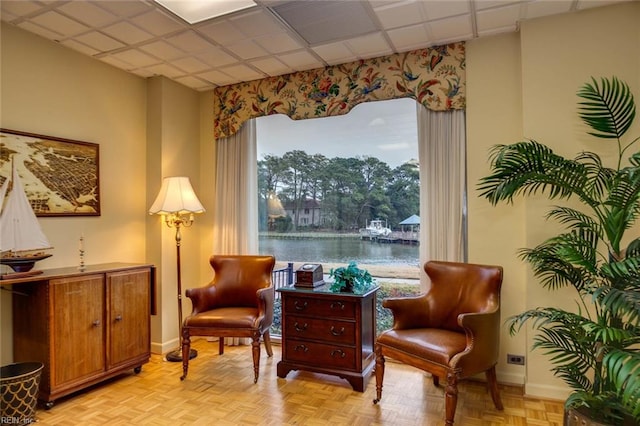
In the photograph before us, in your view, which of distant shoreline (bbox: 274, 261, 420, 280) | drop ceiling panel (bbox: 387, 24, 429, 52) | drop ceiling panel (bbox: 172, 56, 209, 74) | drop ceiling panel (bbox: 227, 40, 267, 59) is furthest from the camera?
distant shoreline (bbox: 274, 261, 420, 280)

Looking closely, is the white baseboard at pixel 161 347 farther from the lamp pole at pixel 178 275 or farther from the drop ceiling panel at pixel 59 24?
the drop ceiling panel at pixel 59 24

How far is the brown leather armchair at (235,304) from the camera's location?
10.3 ft

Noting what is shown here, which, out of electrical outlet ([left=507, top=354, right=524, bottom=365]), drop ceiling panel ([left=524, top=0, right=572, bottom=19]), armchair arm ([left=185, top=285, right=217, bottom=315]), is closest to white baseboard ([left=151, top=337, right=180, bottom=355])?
armchair arm ([left=185, top=285, right=217, bottom=315])

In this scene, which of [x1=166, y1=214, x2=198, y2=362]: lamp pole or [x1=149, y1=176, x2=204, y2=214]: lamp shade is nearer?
[x1=149, y1=176, x2=204, y2=214]: lamp shade

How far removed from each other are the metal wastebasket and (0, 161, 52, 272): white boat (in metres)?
0.72

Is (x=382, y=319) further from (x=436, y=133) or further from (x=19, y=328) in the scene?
(x=19, y=328)

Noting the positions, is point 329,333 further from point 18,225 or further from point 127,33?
point 127,33

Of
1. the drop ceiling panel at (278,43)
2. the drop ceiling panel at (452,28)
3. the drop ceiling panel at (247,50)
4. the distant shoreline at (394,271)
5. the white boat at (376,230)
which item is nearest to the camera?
the drop ceiling panel at (452,28)

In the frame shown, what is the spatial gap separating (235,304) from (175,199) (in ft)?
3.72

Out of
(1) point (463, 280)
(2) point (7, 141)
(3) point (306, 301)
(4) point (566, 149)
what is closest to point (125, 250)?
(2) point (7, 141)

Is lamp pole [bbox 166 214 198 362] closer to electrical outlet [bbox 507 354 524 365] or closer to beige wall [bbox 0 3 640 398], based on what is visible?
beige wall [bbox 0 3 640 398]

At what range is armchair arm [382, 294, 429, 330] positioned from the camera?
287 cm

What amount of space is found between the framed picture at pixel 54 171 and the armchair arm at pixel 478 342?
320 centimetres

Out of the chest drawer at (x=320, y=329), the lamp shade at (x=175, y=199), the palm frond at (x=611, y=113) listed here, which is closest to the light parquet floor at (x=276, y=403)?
the chest drawer at (x=320, y=329)
